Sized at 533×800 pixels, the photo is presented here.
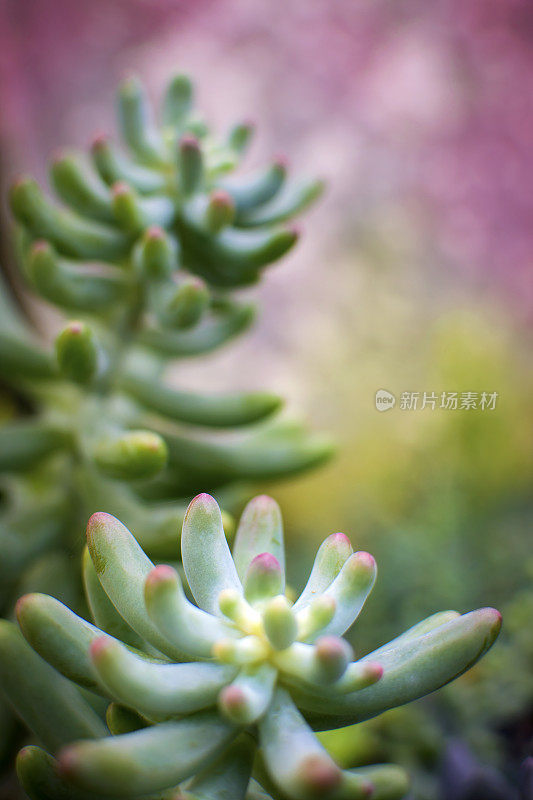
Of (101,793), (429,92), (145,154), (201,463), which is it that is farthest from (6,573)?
(429,92)

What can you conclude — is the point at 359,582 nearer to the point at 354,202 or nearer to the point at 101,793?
the point at 101,793

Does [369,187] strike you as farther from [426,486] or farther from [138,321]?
[138,321]

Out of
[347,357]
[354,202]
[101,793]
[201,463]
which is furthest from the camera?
[354,202]

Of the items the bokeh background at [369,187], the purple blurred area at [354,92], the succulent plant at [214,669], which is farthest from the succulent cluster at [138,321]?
the purple blurred area at [354,92]

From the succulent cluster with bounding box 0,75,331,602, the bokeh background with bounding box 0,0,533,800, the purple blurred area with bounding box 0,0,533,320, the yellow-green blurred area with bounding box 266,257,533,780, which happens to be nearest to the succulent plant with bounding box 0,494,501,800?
the succulent cluster with bounding box 0,75,331,602

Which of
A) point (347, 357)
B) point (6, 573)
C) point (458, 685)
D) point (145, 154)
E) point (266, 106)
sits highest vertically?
point (266, 106)

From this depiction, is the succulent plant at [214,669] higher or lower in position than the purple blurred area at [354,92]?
lower

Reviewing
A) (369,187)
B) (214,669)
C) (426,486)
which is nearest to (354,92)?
(369,187)

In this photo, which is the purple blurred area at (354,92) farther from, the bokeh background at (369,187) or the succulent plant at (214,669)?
the succulent plant at (214,669)
